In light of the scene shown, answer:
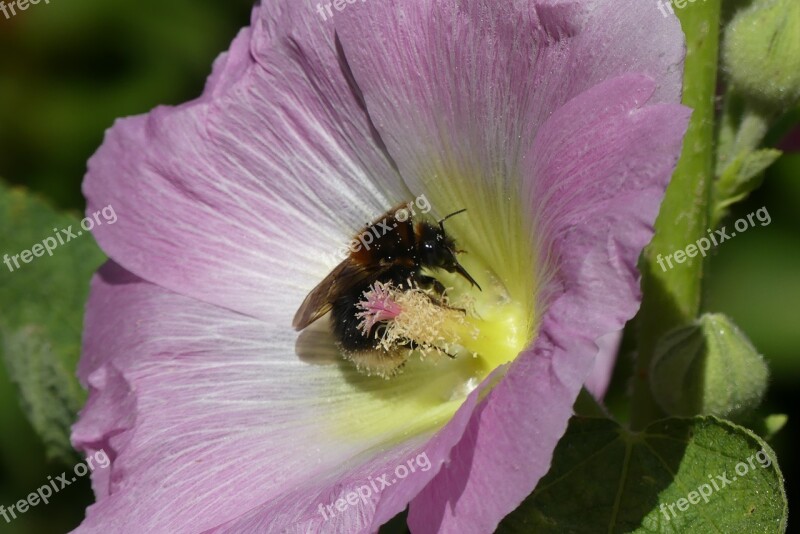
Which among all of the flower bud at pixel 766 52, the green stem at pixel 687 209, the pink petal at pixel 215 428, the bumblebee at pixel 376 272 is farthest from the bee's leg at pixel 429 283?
the flower bud at pixel 766 52

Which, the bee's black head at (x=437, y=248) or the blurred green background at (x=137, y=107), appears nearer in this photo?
the bee's black head at (x=437, y=248)

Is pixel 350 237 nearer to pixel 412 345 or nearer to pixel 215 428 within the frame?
pixel 412 345

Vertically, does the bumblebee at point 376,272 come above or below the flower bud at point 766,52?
above

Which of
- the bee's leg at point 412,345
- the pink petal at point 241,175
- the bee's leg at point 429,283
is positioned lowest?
the bee's leg at point 412,345

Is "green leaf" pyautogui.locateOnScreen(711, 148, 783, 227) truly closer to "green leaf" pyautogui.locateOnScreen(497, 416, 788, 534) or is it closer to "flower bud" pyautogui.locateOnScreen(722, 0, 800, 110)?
"flower bud" pyautogui.locateOnScreen(722, 0, 800, 110)

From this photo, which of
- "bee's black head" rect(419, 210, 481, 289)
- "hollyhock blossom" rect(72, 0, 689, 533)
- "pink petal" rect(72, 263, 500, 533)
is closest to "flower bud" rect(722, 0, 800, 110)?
"hollyhock blossom" rect(72, 0, 689, 533)

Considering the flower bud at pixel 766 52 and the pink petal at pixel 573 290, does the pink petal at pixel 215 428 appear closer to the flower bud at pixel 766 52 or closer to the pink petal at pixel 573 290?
the pink petal at pixel 573 290

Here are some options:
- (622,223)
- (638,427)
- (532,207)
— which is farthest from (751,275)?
(622,223)
